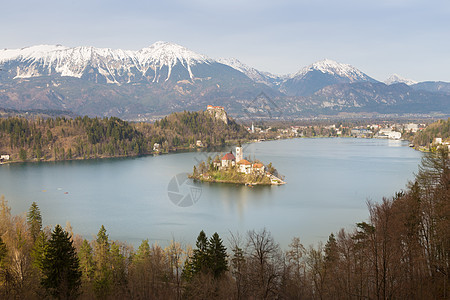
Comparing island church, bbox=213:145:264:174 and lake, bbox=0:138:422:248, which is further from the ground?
island church, bbox=213:145:264:174

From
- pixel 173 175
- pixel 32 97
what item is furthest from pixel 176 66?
pixel 173 175

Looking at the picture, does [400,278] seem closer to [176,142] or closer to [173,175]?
[173,175]

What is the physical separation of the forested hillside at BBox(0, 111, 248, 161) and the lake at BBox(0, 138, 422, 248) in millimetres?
6418

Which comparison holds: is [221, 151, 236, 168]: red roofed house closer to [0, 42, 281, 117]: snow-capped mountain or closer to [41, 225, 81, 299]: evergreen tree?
[41, 225, 81, 299]: evergreen tree

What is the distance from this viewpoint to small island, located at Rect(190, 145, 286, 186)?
61.4 ft

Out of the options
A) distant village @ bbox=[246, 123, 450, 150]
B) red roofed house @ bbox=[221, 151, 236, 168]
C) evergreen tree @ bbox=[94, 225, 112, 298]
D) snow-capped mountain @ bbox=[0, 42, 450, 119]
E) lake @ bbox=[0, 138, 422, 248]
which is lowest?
lake @ bbox=[0, 138, 422, 248]

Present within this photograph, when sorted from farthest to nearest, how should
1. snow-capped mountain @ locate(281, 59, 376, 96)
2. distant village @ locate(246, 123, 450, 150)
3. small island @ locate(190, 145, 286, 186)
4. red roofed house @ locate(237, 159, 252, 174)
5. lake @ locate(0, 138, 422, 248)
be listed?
1. snow-capped mountain @ locate(281, 59, 376, 96)
2. distant village @ locate(246, 123, 450, 150)
3. red roofed house @ locate(237, 159, 252, 174)
4. small island @ locate(190, 145, 286, 186)
5. lake @ locate(0, 138, 422, 248)

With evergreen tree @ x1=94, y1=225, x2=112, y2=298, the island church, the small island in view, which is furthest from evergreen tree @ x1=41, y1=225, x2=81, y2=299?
the island church

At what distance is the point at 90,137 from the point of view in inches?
1366

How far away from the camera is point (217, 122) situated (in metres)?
46.5

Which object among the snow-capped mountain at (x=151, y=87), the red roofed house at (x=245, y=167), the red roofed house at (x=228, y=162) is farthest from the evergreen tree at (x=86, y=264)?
the snow-capped mountain at (x=151, y=87)

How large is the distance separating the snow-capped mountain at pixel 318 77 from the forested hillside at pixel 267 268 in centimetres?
15281

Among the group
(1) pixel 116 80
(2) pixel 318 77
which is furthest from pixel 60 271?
(2) pixel 318 77

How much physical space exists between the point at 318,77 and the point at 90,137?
153430 mm
